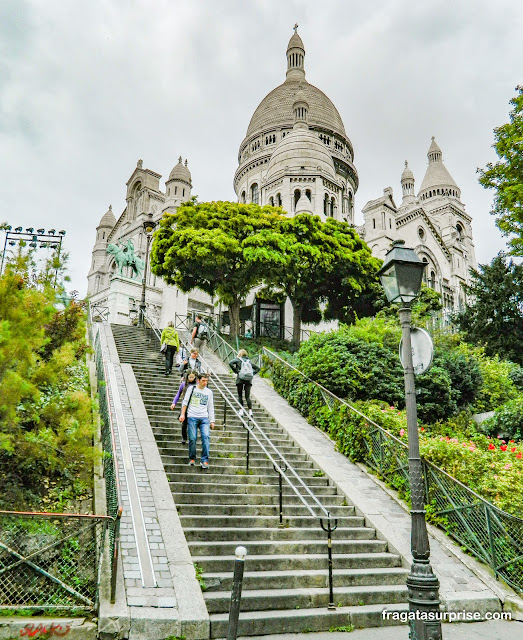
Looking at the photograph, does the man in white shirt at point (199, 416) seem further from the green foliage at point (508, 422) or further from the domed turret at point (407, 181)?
the domed turret at point (407, 181)

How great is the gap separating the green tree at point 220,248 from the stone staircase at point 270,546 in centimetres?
1260

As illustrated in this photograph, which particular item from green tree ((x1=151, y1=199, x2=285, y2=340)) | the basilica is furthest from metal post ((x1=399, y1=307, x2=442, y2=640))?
the basilica

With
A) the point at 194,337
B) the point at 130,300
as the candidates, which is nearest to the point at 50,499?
the point at 194,337

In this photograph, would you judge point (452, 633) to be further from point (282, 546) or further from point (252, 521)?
point (252, 521)

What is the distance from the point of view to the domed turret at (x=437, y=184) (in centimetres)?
6259

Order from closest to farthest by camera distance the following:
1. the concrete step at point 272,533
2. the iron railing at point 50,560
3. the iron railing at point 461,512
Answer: the iron railing at point 50,560 → the concrete step at point 272,533 → the iron railing at point 461,512

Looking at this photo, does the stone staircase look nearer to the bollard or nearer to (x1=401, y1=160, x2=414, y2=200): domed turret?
→ the bollard

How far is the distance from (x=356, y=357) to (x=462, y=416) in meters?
3.28

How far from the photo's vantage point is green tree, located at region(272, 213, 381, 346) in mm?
23438

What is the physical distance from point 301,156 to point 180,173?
12.3 meters

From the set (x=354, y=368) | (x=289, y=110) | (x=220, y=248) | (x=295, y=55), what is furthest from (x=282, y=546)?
(x=295, y=55)

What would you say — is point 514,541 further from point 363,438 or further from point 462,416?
point 462,416

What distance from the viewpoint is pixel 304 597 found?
559 centimetres

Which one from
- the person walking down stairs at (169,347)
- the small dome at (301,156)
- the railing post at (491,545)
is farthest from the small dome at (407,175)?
the railing post at (491,545)
